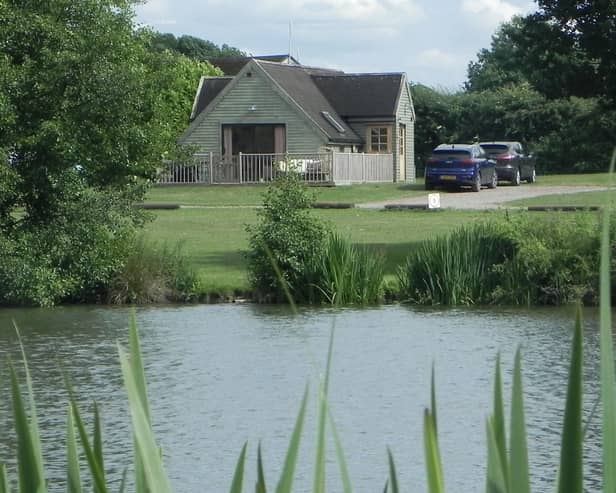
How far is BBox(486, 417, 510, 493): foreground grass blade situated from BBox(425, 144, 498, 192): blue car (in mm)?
44652

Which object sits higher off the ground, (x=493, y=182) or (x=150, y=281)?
(x=493, y=182)

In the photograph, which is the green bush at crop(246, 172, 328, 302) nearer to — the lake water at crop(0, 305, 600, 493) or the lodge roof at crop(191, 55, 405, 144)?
the lake water at crop(0, 305, 600, 493)

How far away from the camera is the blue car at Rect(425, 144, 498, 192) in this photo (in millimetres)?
46281

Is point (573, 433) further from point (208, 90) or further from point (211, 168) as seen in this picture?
point (208, 90)

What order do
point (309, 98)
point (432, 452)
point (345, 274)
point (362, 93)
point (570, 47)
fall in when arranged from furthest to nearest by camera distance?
point (362, 93) < point (309, 98) < point (570, 47) < point (345, 274) < point (432, 452)

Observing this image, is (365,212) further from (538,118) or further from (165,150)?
(538,118)

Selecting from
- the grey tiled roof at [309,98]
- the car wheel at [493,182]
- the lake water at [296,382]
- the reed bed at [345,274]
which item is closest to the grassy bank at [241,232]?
the reed bed at [345,274]

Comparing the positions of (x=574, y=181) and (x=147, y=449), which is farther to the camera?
(x=574, y=181)

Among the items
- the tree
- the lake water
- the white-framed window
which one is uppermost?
the tree

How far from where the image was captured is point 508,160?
166 feet

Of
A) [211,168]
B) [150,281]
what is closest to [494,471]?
[150,281]

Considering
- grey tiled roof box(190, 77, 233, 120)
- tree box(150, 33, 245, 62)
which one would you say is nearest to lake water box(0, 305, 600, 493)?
grey tiled roof box(190, 77, 233, 120)

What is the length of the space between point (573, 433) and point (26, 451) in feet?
2.61

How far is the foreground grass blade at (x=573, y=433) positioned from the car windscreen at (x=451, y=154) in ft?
147
